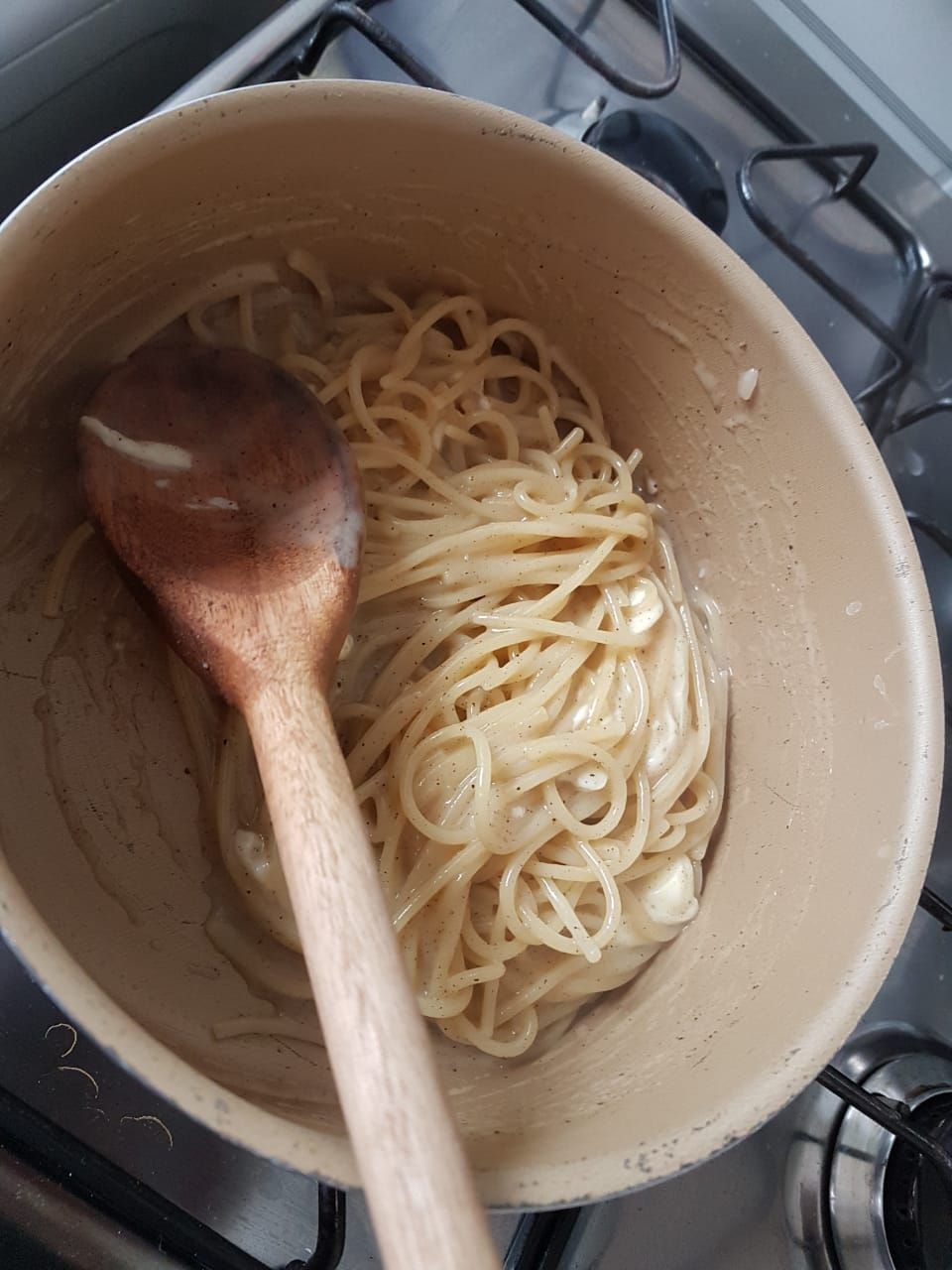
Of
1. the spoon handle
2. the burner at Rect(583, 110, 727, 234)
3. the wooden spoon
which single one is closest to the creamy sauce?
the wooden spoon

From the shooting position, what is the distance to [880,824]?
90cm

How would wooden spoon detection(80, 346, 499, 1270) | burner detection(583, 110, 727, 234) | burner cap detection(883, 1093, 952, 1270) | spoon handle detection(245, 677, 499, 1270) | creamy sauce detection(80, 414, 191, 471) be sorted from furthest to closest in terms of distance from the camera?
burner detection(583, 110, 727, 234) → burner cap detection(883, 1093, 952, 1270) → creamy sauce detection(80, 414, 191, 471) → wooden spoon detection(80, 346, 499, 1270) → spoon handle detection(245, 677, 499, 1270)

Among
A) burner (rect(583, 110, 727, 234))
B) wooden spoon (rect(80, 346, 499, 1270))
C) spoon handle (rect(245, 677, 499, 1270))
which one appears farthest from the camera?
burner (rect(583, 110, 727, 234))

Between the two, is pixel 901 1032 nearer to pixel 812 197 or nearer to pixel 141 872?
pixel 141 872

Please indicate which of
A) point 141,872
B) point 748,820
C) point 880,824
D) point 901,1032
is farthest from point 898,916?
point 141,872

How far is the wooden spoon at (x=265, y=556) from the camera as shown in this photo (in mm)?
750

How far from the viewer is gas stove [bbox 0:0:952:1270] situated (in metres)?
0.98

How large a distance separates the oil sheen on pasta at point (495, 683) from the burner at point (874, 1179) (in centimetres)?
36

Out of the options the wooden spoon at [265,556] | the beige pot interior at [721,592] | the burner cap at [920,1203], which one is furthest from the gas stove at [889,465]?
the wooden spoon at [265,556]

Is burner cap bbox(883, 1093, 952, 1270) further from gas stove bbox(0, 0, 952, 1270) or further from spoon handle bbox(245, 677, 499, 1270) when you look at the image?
spoon handle bbox(245, 677, 499, 1270)

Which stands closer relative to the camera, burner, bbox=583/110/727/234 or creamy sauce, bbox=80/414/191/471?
creamy sauce, bbox=80/414/191/471

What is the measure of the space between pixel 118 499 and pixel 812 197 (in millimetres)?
1091

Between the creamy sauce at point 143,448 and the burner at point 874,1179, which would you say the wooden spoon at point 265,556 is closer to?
the creamy sauce at point 143,448

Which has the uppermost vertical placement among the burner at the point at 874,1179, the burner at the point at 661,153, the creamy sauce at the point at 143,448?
the burner at the point at 661,153
